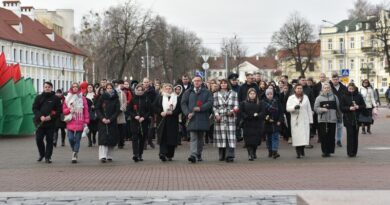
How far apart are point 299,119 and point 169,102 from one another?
10.5 feet

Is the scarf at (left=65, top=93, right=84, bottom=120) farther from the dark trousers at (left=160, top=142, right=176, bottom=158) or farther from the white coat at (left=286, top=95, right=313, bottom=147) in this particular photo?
the white coat at (left=286, top=95, right=313, bottom=147)

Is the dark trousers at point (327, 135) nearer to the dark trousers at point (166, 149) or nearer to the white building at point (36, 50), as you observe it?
the dark trousers at point (166, 149)

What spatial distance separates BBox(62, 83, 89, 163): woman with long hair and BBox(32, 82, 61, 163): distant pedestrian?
0.27 m

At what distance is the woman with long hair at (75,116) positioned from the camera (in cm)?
1652

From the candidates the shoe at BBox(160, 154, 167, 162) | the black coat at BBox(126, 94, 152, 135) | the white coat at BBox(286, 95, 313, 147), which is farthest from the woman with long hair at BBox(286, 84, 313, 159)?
the black coat at BBox(126, 94, 152, 135)

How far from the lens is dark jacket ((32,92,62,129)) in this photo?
16531mm

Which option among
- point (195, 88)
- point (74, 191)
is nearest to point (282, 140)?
point (195, 88)

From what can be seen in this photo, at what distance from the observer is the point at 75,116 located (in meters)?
16.5

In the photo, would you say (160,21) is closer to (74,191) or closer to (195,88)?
(195,88)

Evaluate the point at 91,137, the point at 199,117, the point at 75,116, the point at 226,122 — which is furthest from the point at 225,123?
the point at 91,137

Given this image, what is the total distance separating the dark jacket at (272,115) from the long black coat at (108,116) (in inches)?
143

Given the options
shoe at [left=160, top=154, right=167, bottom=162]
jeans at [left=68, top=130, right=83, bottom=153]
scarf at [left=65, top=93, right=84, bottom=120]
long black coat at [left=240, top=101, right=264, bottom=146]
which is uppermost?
scarf at [left=65, top=93, right=84, bottom=120]

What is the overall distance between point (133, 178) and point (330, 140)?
6.02 meters

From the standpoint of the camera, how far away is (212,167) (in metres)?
15.1
